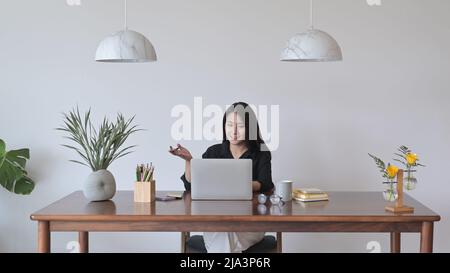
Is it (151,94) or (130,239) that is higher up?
(151,94)

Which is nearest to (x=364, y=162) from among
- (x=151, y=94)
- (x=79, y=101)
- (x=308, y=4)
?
(x=308, y=4)

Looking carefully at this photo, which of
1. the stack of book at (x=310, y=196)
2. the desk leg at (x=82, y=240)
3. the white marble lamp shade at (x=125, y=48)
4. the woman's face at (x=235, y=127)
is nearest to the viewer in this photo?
the white marble lamp shade at (x=125, y=48)

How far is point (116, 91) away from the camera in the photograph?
5094 millimetres

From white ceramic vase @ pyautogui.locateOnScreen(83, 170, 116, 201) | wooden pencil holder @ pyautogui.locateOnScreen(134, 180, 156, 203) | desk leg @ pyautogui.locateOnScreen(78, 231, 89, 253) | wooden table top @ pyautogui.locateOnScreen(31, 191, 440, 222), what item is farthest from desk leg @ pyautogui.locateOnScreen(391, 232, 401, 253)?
desk leg @ pyautogui.locateOnScreen(78, 231, 89, 253)

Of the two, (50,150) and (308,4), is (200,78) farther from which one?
(50,150)

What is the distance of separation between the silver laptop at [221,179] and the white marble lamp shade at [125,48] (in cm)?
66

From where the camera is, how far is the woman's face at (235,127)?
4133 millimetres

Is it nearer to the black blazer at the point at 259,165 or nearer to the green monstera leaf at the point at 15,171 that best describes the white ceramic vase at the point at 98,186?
the black blazer at the point at 259,165

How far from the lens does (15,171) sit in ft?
15.7

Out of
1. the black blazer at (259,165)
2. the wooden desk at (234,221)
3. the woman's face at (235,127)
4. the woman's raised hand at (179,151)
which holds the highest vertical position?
the woman's face at (235,127)

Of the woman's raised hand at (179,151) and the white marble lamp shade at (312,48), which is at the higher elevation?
the white marble lamp shade at (312,48)

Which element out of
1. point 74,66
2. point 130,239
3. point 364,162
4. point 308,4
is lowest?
point 130,239

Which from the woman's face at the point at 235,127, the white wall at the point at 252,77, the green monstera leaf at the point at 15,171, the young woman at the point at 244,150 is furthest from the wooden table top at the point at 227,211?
the white wall at the point at 252,77
